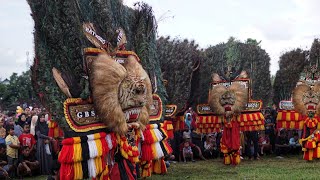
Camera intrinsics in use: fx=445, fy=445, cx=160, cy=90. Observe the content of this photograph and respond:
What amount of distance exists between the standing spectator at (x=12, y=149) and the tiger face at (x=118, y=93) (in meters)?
4.47

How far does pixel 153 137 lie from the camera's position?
7074 mm

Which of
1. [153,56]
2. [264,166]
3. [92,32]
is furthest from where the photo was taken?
[264,166]

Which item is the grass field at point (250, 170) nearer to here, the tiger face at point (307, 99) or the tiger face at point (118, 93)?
the tiger face at point (307, 99)

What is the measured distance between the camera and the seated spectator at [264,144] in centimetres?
1311

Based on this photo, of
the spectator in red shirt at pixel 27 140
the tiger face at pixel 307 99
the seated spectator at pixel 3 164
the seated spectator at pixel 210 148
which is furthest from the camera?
the seated spectator at pixel 210 148

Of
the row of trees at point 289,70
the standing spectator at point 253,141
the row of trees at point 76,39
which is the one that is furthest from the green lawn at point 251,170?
the row of trees at point 289,70

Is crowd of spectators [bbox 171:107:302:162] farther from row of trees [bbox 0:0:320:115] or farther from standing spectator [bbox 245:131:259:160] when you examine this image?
row of trees [bbox 0:0:320:115]

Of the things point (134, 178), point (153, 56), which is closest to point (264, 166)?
point (153, 56)

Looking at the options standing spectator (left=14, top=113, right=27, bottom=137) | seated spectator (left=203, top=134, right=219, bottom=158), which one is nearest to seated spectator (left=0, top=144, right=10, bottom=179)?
standing spectator (left=14, top=113, right=27, bottom=137)

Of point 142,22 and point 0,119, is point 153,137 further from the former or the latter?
point 0,119

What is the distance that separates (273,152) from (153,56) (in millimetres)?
6793

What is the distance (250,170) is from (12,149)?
519 centimetres

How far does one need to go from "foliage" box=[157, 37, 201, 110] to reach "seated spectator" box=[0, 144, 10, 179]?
4.24m

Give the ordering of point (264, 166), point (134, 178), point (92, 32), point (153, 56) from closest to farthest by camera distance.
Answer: point (92, 32) → point (134, 178) → point (153, 56) → point (264, 166)
